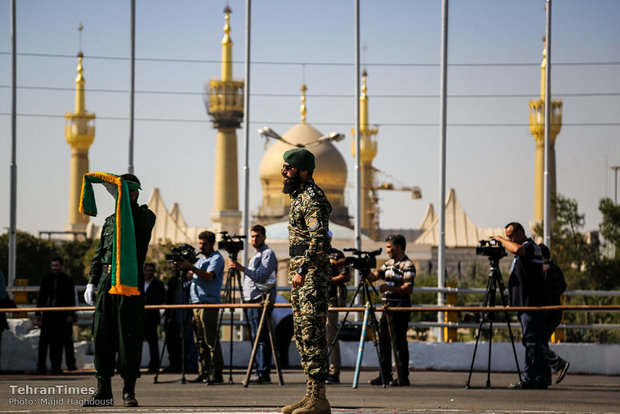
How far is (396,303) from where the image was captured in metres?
12.3

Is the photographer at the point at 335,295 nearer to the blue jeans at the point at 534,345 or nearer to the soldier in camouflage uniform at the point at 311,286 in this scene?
the blue jeans at the point at 534,345

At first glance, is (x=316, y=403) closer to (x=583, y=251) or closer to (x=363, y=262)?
(x=363, y=262)

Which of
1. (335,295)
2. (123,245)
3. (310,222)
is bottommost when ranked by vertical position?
(335,295)

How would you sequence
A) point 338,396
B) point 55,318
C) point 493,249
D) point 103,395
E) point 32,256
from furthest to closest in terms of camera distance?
point 32,256, point 55,318, point 493,249, point 338,396, point 103,395

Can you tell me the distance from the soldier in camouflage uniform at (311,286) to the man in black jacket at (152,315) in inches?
255

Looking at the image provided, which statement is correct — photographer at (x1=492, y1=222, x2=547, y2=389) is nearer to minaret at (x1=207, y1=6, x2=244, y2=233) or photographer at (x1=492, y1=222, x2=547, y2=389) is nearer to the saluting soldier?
the saluting soldier

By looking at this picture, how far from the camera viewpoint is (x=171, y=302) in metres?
15.0

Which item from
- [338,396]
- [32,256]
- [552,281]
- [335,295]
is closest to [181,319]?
[335,295]

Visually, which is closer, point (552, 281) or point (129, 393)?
point (129, 393)

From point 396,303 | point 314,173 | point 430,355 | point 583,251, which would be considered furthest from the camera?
point 314,173

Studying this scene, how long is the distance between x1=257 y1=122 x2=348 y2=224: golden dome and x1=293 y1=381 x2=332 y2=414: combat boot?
75.0 meters

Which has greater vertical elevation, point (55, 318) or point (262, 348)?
point (55, 318)

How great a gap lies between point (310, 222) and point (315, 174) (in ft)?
247

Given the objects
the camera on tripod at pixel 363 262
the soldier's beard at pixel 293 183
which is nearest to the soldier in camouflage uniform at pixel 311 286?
the soldier's beard at pixel 293 183
